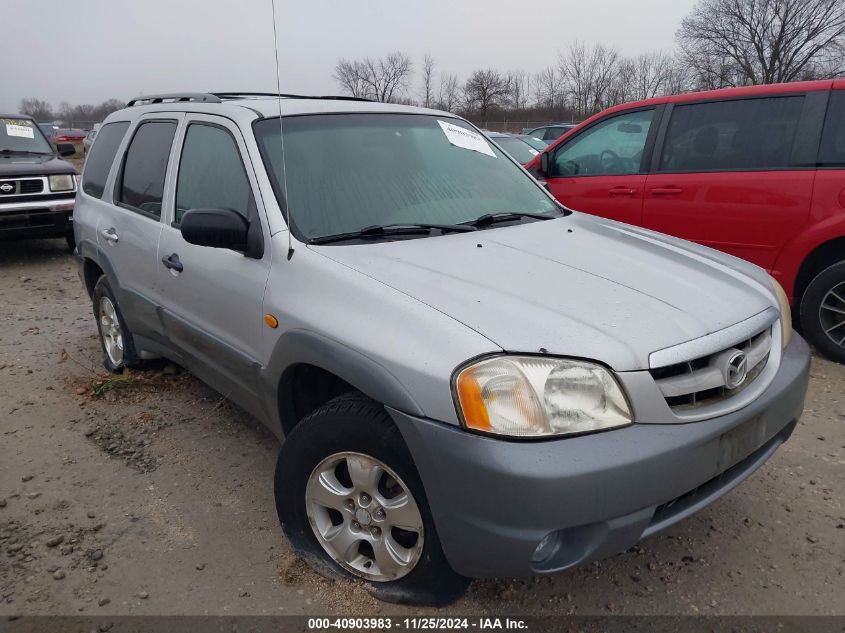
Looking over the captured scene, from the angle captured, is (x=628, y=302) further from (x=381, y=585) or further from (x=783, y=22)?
(x=783, y=22)

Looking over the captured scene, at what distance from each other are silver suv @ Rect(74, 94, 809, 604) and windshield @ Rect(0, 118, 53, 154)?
6344 millimetres

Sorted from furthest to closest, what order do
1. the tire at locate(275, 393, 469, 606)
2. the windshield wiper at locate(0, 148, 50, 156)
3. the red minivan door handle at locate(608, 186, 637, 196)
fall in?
the windshield wiper at locate(0, 148, 50, 156), the red minivan door handle at locate(608, 186, 637, 196), the tire at locate(275, 393, 469, 606)

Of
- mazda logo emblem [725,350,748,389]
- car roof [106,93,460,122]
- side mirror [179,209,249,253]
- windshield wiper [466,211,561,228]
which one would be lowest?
mazda logo emblem [725,350,748,389]

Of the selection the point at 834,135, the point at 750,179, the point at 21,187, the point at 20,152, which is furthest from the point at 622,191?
the point at 20,152

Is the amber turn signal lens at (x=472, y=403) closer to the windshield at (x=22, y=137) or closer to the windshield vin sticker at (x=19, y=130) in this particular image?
the windshield at (x=22, y=137)

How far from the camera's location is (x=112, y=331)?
4277 mm

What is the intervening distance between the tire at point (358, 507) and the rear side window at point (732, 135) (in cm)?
364

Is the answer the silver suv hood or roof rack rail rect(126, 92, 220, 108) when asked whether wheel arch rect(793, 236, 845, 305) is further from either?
roof rack rail rect(126, 92, 220, 108)

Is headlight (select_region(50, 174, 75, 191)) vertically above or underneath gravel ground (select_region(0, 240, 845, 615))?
above

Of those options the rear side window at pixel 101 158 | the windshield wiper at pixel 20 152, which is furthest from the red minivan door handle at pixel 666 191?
the windshield wiper at pixel 20 152

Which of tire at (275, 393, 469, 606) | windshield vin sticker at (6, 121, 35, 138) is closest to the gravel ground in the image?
tire at (275, 393, 469, 606)

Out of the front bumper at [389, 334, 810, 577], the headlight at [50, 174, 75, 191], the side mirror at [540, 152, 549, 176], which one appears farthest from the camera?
the headlight at [50, 174, 75, 191]

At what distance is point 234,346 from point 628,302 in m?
1.59

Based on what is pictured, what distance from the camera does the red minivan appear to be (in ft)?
13.8
